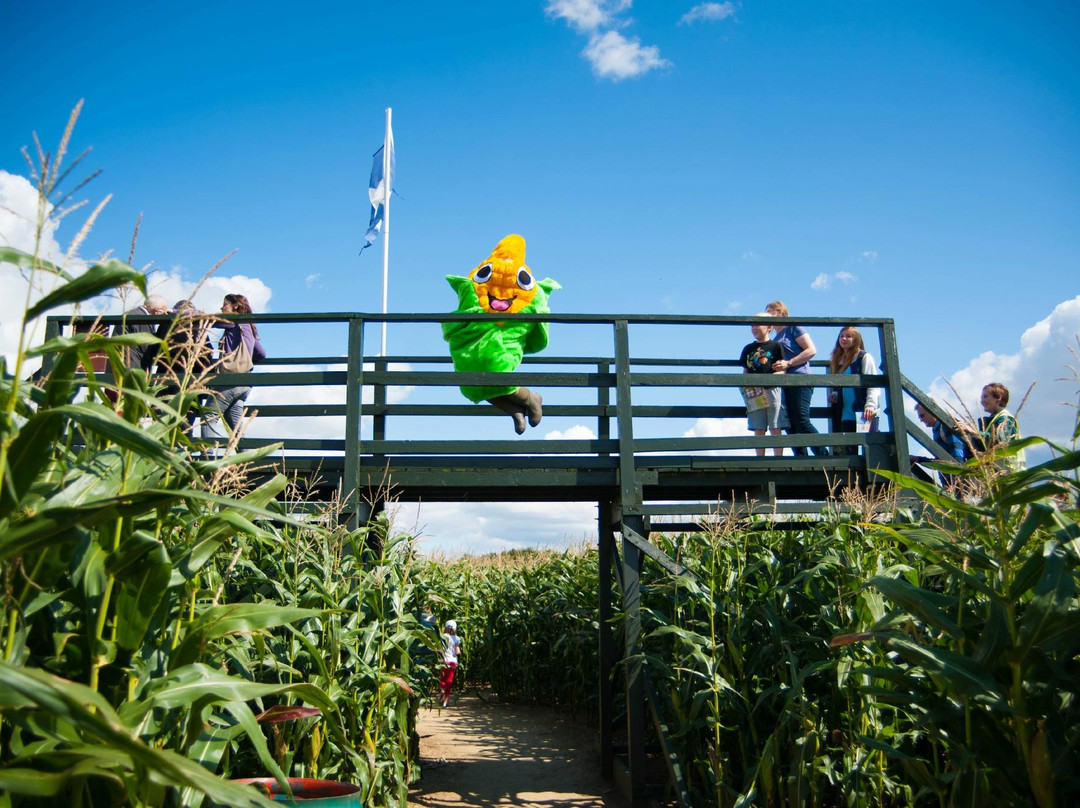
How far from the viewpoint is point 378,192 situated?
1571cm

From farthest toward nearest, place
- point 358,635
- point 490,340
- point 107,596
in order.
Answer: point 490,340 → point 358,635 → point 107,596

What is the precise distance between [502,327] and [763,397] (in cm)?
260

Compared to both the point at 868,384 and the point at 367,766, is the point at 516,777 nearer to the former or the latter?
the point at 367,766

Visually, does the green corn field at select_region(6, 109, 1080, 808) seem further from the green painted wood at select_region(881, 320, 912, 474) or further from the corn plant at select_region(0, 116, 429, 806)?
the green painted wood at select_region(881, 320, 912, 474)

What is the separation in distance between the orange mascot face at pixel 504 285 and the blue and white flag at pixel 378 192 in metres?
8.39

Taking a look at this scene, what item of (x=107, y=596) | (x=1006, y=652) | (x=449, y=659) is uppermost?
(x=107, y=596)

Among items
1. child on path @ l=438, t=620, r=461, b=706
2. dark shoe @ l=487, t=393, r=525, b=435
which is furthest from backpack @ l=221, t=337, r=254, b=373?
child on path @ l=438, t=620, r=461, b=706

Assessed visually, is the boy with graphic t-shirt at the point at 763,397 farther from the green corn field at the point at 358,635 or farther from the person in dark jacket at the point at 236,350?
the person in dark jacket at the point at 236,350

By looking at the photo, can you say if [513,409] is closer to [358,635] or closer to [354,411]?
[354,411]

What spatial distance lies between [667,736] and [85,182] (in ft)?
17.6

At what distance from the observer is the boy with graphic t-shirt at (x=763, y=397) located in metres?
7.75

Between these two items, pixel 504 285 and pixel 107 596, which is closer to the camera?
pixel 107 596

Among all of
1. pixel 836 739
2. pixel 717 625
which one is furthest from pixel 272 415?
pixel 836 739

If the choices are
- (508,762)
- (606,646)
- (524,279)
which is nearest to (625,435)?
(524,279)
